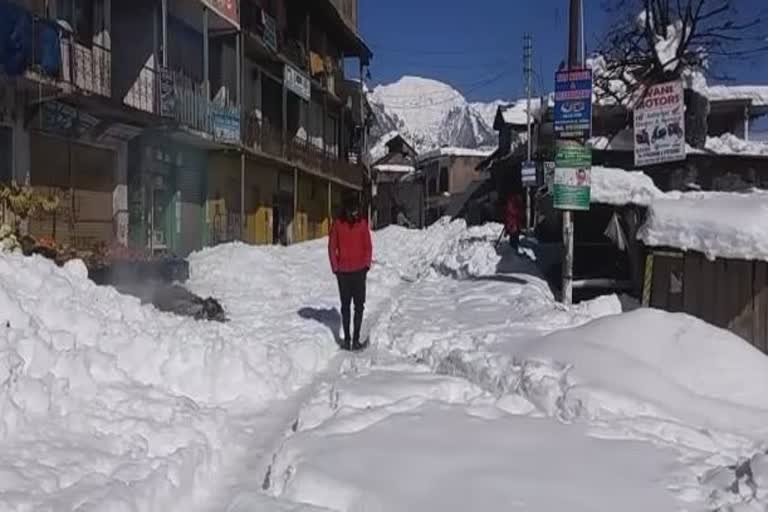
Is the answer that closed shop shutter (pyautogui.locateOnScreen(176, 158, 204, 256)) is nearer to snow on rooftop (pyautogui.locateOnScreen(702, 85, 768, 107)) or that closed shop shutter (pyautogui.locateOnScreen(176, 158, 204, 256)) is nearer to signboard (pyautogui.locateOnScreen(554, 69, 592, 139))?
signboard (pyautogui.locateOnScreen(554, 69, 592, 139))

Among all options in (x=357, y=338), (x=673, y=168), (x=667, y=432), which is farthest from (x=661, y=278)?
(x=673, y=168)

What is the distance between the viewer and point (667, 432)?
579 centimetres

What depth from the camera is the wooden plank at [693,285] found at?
1108 centimetres

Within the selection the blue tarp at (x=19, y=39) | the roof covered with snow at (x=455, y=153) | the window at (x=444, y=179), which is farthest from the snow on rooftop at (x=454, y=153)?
the blue tarp at (x=19, y=39)

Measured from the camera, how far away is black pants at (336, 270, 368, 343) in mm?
10273

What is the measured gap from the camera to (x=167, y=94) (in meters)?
19.6

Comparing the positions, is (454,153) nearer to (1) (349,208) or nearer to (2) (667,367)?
(1) (349,208)

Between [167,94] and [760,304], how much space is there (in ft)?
46.6

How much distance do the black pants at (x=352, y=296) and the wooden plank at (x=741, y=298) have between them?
4.67 m

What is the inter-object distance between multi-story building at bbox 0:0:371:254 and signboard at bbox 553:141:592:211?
8907mm

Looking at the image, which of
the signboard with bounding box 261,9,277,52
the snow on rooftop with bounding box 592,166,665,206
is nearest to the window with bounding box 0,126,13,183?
the snow on rooftop with bounding box 592,166,665,206

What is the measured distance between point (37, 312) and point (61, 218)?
10.7m

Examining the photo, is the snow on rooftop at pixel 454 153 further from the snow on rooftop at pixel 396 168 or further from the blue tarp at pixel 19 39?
the blue tarp at pixel 19 39

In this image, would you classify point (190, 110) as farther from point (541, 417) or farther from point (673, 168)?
point (541, 417)
